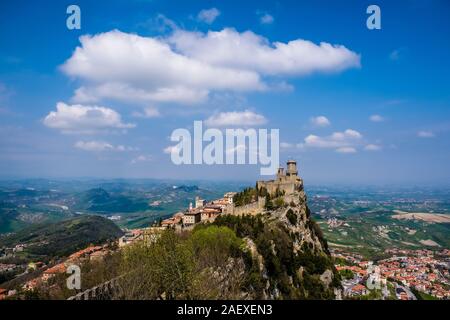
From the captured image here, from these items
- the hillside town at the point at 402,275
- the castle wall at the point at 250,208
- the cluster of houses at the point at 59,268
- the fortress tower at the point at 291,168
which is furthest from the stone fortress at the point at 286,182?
the cluster of houses at the point at 59,268

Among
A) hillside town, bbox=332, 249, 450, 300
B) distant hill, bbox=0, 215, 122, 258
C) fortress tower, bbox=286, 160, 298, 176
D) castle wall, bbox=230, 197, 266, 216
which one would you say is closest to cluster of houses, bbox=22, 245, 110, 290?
castle wall, bbox=230, 197, 266, 216

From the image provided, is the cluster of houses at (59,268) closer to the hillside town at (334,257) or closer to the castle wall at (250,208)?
the hillside town at (334,257)

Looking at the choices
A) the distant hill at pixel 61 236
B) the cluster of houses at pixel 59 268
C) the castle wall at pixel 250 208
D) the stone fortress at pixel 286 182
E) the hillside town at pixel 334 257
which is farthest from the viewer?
the distant hill at pixel 61 236

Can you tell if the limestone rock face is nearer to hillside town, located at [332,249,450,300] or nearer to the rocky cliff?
the rocky cliff

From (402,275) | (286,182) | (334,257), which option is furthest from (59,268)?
(402,275)

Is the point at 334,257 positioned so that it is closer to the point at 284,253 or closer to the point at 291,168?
the point at 291,168
